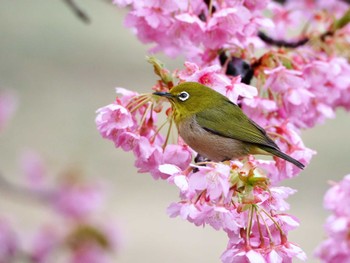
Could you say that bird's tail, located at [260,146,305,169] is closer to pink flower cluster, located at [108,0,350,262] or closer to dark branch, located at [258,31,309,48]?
pink flower cluster, located at [108,0,350,262]

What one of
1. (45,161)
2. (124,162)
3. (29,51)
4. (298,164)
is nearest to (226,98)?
(298,164)

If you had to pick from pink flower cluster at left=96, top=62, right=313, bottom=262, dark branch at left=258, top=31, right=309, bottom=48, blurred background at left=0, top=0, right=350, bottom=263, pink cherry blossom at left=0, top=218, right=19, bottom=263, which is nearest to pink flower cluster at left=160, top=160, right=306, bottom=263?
pink flower cluster at left=96, top=62, right=313, bottom=262

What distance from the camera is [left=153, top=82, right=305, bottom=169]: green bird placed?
1331 millimetres

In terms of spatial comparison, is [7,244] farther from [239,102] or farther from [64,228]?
[239,102]

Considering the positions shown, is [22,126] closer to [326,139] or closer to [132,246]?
[132,246]

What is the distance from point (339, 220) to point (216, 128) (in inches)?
12.0

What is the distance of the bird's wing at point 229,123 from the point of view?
134 cm

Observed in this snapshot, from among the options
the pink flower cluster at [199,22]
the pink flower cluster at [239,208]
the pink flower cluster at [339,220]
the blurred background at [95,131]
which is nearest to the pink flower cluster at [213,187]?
the pink flower cluster at [239,208]

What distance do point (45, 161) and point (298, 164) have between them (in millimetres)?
1799

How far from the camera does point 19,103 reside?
5238mm

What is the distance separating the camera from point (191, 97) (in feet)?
4.39

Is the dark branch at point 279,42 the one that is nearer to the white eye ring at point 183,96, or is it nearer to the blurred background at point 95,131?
the white eye ring at point 183,96

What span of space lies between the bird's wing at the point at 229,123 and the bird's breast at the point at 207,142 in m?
0.01

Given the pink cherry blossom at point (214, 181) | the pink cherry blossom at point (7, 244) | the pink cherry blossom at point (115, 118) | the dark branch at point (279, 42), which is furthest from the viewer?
the pink cherry blossom at point (7, 244)
